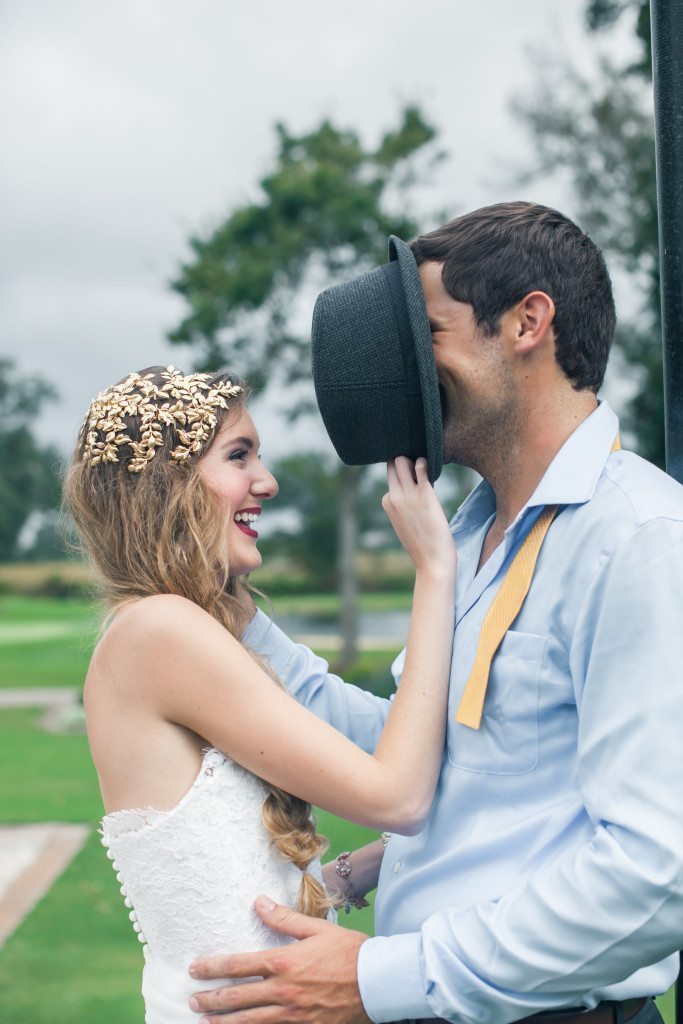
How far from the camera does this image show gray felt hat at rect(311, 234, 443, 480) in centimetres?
206

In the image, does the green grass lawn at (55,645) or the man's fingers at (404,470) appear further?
the green grass lawn at (55,645)

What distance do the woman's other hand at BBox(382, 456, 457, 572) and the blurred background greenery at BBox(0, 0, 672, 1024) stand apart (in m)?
4.57

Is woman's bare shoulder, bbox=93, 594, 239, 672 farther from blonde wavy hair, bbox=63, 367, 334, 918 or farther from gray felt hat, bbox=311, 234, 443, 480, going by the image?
gray felt hat, bbox=311, 234, 443, 480

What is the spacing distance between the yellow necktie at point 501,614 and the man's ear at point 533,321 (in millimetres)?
318

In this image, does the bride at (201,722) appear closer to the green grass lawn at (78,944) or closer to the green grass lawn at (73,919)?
the green grass lawn at (73,919)

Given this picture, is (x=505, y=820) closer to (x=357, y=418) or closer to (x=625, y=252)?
(x=357, y=418)

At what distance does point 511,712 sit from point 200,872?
2.16ft

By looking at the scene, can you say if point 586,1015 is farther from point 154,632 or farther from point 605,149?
point 605,149

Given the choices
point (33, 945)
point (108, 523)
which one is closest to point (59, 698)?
point (33, 945)

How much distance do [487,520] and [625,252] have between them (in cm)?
1542

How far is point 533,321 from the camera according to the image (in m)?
2.05

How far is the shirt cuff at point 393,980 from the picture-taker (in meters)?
1.80

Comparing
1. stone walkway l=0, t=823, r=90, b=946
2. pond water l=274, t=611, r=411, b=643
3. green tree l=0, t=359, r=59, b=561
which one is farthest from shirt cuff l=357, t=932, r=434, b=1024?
green tree l=0, t=359, r=59, b=561

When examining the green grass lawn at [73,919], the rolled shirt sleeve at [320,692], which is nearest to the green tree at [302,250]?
the green grass lawn at [73,919]
